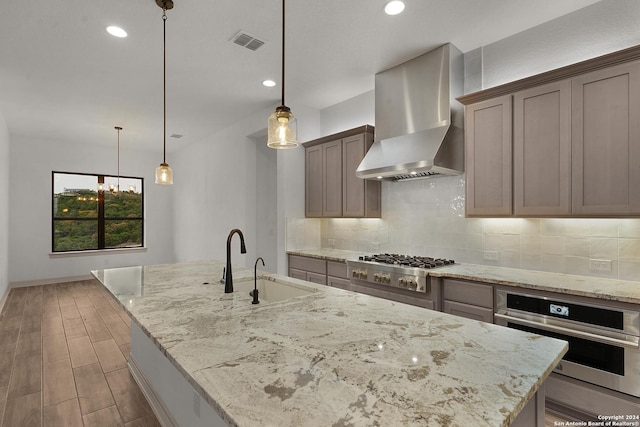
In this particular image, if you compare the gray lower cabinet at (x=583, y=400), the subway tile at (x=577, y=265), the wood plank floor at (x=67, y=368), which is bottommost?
the wood plank floor at (x=67, y=368)

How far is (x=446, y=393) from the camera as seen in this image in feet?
2.68

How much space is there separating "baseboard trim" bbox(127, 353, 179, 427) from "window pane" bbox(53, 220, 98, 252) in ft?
17.0

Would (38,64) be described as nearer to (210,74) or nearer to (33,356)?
(210,74)

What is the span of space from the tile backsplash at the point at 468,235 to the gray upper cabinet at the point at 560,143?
34cm

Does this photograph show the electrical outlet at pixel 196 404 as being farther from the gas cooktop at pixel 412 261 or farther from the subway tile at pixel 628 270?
the subway tile at pixel 628 270

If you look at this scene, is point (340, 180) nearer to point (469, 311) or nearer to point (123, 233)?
point (469, 311)

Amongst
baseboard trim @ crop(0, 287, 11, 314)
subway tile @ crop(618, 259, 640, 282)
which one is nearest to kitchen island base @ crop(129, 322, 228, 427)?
subway tile @ crop(618, 259, 640, 282)

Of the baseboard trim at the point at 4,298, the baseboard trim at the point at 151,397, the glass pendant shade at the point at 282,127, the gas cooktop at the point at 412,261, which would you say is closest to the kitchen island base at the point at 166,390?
the baseboard trim at the point at 151,397

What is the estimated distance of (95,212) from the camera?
7039 mm

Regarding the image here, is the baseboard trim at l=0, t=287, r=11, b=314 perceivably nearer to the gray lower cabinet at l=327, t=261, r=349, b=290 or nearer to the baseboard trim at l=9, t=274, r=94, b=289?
the baseboard trim at l=9, t=274, r=94, b=289

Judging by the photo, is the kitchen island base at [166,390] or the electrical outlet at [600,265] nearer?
the kitchen island base at [166,390]

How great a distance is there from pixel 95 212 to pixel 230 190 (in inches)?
145

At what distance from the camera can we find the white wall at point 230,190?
4.43 metres

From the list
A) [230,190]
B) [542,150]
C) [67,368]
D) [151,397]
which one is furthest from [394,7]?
[67,368]
